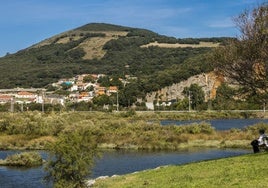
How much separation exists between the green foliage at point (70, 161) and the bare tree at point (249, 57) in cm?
924

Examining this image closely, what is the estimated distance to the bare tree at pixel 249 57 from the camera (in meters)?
25.9

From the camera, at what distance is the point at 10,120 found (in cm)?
7581

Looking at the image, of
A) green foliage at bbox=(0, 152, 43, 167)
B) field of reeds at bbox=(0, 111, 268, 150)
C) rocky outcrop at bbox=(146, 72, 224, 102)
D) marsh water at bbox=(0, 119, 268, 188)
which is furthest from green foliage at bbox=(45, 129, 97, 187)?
rocky outcrop at bbox=(146, 72, 224, 102)

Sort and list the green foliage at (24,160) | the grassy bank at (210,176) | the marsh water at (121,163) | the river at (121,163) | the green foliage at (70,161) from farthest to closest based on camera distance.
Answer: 1. the green foliage at (24,160)
2. the marsh water at (121,163)
3. the river at (121,163)
4. the green foliage at (70,161)
5. the grassy bank at (210,176)

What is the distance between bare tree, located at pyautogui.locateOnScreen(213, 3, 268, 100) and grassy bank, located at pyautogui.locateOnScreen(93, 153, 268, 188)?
4.58 m

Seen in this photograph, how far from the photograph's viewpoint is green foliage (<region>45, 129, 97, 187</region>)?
81.9 ft

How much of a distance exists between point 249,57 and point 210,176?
8.23m

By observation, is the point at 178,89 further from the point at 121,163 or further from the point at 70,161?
the point at 70,161

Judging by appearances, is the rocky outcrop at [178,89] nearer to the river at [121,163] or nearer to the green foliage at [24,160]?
the river at [121,163]

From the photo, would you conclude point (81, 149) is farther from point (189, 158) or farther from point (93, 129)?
point (93, 129)

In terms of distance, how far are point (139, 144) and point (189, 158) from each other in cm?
1412

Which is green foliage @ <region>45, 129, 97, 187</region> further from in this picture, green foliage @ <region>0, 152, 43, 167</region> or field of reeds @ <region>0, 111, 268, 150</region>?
field of reeds @ <region>0, 111, 268, 150</region>

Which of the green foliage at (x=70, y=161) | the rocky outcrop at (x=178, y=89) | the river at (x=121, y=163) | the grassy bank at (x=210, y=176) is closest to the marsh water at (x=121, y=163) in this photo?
the river at (x=121, y=163)

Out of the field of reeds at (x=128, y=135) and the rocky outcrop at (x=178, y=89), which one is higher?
the rocky outcrop at (x=178, y=89)
